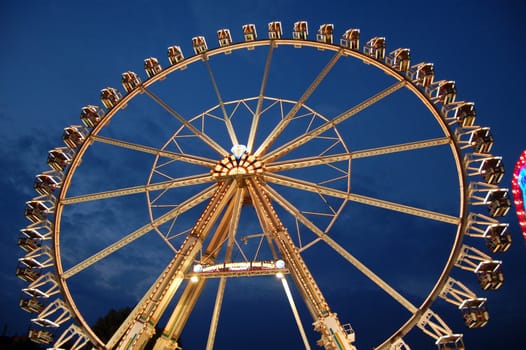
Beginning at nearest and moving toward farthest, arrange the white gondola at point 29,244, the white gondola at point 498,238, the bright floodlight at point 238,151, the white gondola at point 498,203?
the white gondola at point 498,238 < the white gondola at point 498,203 < the white gondola at point 29,244 < the bright floodlight at point 238,151

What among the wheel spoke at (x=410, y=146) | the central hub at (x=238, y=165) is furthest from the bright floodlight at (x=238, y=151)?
the wheel spoke at (x=410, y=146)

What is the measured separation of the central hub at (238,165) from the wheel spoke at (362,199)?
76cm

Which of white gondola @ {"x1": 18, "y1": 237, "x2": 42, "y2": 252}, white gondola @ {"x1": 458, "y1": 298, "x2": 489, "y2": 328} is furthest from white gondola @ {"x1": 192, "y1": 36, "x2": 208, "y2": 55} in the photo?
white gondola @ {"x1": 458, "y1": 298, "x2": 489, "y2": 328}

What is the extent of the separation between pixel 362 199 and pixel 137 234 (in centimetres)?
1030

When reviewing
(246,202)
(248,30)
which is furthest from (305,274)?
(248,30)

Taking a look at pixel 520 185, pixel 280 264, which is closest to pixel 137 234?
pixel 280 264

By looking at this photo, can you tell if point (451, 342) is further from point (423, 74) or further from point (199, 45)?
point (199, 45)

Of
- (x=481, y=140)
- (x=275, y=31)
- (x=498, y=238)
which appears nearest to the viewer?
(x=498, y=238)

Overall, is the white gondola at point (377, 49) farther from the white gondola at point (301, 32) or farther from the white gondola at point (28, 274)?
the white gondola at point (28, 274)

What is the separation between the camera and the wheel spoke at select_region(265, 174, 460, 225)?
58.3ft

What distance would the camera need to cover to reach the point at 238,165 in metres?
21.4

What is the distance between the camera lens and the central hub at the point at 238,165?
21.1 m

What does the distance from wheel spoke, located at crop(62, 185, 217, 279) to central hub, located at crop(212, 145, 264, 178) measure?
3.00 feet

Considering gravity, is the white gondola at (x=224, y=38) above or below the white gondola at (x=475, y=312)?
above
